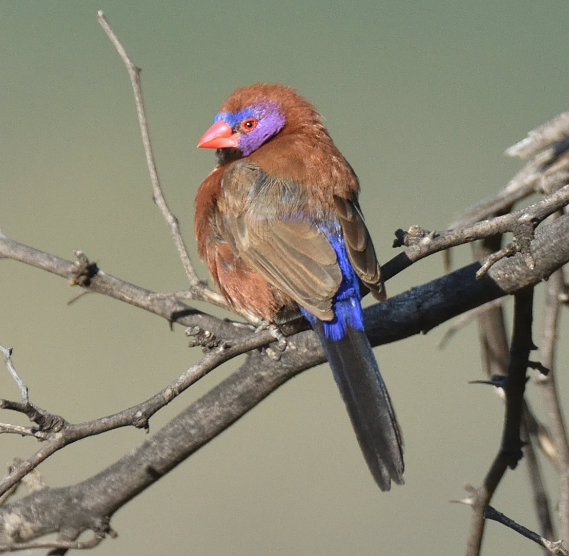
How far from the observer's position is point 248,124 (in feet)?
12.7

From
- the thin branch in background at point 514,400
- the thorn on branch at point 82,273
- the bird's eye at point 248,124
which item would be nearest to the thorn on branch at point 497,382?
the thin branch in background at point 514,400

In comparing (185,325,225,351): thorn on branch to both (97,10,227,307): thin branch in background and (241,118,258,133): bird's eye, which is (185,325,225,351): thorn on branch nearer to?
(97,10,227,307): thin branch in background

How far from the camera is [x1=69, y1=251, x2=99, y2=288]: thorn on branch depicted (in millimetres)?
2844


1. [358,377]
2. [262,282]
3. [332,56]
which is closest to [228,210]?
[262,282]

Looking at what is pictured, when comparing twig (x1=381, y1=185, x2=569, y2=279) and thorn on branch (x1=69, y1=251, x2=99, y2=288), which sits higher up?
thorn on branch (x1=69, y1=251, x2=99, y2=288)

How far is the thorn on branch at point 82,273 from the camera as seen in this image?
284 centimetres

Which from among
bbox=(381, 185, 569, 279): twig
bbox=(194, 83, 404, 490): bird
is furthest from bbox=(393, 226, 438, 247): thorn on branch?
bbox=(194, 83, 404, 490): bird

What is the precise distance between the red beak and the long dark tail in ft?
3.63

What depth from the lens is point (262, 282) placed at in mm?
3303

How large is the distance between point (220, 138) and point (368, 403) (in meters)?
1.43

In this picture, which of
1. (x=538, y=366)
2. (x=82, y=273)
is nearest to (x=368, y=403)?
(x=538, y=366)

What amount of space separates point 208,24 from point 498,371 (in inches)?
265

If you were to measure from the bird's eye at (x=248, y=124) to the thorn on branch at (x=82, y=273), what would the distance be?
1.17 metres

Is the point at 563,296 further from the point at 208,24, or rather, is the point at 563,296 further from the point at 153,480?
the point at 208,24
